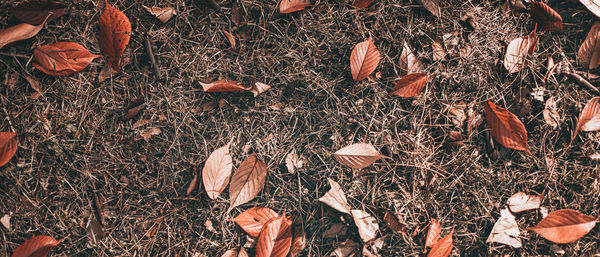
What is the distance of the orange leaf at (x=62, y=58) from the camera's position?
1.51m

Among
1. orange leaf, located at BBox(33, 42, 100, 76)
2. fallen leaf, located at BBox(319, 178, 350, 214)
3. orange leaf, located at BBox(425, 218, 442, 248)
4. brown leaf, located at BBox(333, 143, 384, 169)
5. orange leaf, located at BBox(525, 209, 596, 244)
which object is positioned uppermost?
orange leaf, located at BBox(33, 42, 100, 76)

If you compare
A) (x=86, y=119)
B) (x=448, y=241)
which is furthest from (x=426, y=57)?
(x=86, y=119)

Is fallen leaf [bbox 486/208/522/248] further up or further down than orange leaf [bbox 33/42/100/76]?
further down

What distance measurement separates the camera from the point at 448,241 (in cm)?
155

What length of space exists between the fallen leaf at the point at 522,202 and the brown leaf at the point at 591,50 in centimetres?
81

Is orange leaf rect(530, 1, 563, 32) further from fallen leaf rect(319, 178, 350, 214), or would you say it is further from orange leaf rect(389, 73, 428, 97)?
fallen leaf rect(319, 178, 350, 214)

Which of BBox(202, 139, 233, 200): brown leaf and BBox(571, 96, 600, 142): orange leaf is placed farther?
BBox(571, 96, 600, 142): orange leaf

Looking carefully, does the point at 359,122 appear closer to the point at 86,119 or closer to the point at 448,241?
the point at 448,241

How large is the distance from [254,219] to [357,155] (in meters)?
0.65

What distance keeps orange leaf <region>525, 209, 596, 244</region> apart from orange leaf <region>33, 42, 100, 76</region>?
2643mm

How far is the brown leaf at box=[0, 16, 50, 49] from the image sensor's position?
1489mm

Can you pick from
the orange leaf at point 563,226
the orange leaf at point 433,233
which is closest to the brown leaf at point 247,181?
the orange leaf at point 433,233

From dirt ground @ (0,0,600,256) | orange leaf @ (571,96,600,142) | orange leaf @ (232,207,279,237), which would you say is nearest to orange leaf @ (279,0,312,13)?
dirt ground @ (0,0,600,256)

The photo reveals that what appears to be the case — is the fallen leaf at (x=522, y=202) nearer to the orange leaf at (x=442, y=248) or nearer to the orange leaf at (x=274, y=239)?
the orange leaf at (x=442, y=248)
